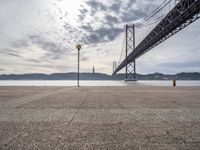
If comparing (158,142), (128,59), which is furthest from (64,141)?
(128,59)

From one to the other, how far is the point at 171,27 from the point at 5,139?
3591cm

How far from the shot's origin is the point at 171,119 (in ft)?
19.1

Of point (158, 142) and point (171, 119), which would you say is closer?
point (158, 142)

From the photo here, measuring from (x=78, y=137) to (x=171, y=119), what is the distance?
2.85 m

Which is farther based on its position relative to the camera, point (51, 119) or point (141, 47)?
point (141, 47)

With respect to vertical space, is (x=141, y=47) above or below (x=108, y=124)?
above

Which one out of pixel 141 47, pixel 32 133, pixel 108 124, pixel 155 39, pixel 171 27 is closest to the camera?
pixel 32 133

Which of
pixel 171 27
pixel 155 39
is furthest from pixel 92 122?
pixel 155 39

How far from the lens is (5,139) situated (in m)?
3.90

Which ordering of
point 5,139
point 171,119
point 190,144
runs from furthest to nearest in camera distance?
point 171,119
point 5,139
point 190,144

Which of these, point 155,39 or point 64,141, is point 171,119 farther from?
point 155,39

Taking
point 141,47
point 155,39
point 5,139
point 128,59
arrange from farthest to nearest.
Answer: point 128,59, point 141,47, point 155,39, point 5,139

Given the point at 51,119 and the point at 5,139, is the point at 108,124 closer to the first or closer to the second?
the point at 51,119

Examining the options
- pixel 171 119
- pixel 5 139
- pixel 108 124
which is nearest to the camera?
pixel 5 139
